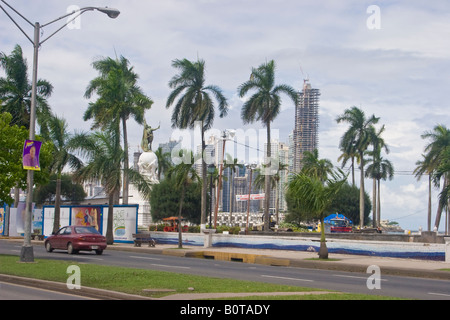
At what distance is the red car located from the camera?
93.0 ft

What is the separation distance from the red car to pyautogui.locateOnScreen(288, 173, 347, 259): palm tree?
10.1m

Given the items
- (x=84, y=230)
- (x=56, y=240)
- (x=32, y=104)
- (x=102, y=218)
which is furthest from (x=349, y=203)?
(x=32, y=104)

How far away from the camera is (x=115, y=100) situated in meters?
44.8

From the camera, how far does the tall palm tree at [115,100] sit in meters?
44.5

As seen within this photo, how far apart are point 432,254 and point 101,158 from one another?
74.4 ft

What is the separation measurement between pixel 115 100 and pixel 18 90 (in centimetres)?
928

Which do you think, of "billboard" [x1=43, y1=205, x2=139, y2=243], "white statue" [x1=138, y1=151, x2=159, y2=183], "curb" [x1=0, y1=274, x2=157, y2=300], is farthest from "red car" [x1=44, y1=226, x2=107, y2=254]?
"white statue" [x1=138, y1=151, x2=159, y2=183]

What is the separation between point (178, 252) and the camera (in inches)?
1291

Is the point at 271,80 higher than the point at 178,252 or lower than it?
higher

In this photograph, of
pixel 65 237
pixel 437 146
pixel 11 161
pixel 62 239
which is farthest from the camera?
pixel 437 146

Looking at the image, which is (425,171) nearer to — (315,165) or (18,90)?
(315,165)

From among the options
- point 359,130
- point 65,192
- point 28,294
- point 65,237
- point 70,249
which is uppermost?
point 359,130
